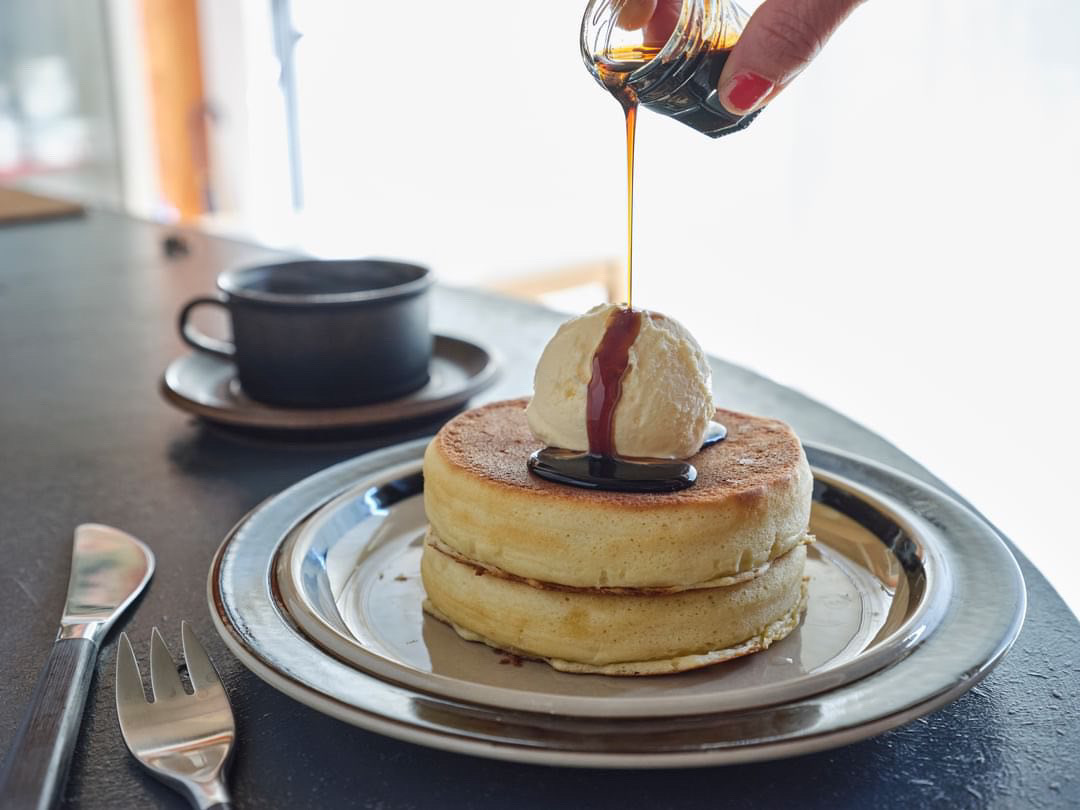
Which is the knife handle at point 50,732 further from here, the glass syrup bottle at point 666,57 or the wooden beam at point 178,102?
the wooden beam at point 178,102

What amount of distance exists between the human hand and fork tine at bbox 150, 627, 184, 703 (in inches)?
25.7

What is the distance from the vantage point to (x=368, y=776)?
0.65 meters

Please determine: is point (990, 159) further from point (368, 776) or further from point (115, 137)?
point (115, 137)

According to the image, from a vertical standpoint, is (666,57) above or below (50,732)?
above

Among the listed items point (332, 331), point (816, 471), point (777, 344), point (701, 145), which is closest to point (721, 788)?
point (816, 471)

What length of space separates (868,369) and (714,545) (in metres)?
2.54

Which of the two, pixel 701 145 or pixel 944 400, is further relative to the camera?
pixel 701 145

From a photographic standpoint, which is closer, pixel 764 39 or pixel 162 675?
pixel 162 675

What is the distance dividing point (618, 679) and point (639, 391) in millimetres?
223

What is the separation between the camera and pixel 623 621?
0.79 m

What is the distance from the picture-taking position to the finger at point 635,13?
3.17 ft

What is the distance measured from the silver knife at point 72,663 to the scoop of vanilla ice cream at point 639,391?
0.38m

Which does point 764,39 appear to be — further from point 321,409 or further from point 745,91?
point 321,409

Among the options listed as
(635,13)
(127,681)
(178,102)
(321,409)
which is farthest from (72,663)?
(178,102)
